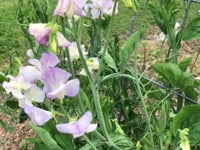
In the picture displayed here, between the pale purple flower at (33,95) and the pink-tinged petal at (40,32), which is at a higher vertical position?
the pink-tinged petal at (40,32)

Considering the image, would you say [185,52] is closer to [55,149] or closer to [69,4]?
[55,149]

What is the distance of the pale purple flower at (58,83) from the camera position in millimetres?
914

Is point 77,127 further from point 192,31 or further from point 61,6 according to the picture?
point 192,31

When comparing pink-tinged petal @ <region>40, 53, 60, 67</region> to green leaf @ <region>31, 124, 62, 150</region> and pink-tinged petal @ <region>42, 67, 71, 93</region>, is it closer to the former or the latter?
pink-tinged petal @ <region>42, 67, 71, 93</region>

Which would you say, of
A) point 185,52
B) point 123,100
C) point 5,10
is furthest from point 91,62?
point 5,10

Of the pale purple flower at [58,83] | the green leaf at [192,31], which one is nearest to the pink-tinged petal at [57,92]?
the pale purple flower at [58,83]

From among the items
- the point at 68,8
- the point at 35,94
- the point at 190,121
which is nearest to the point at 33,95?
the point at 35,94

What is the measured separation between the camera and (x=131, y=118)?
1.59 m

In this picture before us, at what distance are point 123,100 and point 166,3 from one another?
30cm

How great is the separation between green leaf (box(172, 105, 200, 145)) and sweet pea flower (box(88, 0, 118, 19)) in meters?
0.35

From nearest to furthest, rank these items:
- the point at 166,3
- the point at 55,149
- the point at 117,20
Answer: the point at 55,149, the point at 166,3, the point at 117,20

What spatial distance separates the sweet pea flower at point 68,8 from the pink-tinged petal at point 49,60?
7 centimetres

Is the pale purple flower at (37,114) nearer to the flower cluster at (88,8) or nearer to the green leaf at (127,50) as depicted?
the flower cluster at (88,8)

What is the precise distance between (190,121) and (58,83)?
40cm
